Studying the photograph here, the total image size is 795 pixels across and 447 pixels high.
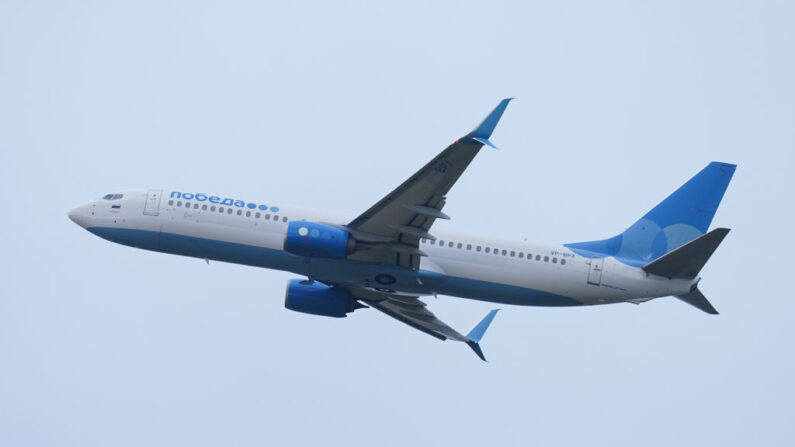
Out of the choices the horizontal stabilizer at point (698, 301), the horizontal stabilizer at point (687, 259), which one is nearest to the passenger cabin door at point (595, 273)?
the horizontal stabilizer at point (687, 259)

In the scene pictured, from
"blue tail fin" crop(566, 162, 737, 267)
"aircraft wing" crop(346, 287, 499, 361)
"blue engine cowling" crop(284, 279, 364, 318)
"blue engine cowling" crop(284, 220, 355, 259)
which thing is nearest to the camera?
"blue engine cowling" crop(284, 220, 355, 259)

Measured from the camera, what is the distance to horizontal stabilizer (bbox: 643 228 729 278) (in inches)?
1665

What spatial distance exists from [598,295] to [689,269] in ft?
14.1

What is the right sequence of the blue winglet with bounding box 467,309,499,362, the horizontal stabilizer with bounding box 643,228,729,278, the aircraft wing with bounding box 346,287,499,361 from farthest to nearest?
the blue winglet with bounding box 467,309,499,362, the aircraft wing with bounding box 346,287,499,361, the horizontal stabilizer with bounding box 643,228,729,278

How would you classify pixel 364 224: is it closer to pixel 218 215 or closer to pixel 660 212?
pixel 218 215

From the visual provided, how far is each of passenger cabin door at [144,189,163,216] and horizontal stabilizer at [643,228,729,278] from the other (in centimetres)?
2245

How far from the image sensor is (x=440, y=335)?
177 feet

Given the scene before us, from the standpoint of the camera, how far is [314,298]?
167 feet

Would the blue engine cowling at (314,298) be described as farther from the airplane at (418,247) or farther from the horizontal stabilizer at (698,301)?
the horizontal stabilizer at (698,301)

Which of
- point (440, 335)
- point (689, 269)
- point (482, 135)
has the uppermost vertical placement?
point (482, 135)

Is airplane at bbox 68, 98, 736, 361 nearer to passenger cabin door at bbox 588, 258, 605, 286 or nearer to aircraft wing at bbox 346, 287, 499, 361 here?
passenger cabin door at bbox 588, 258, 605, 286

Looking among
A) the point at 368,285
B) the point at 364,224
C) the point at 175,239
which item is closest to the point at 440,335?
the point at 368,285

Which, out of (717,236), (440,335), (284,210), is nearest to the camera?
(717,236)

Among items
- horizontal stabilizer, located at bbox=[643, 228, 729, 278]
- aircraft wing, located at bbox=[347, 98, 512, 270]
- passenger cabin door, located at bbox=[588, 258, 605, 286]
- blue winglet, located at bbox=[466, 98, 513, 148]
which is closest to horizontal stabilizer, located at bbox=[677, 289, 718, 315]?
horizontal stabilizer, located at bbox=[643, 228, 729, 278]
